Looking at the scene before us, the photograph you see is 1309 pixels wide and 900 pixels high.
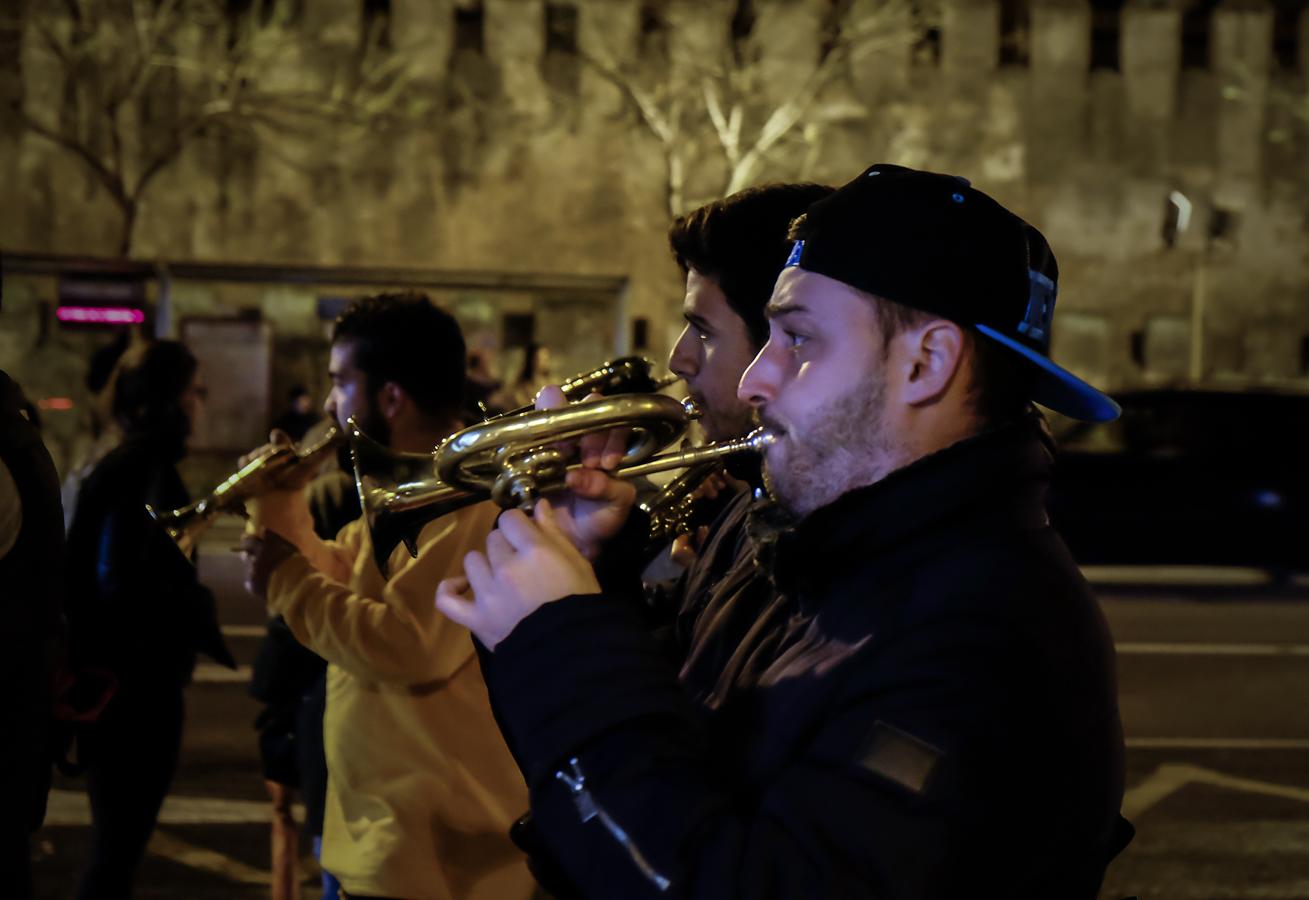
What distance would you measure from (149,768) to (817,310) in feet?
10.0

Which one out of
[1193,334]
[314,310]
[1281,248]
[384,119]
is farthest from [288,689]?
[1281,248]

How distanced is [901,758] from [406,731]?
177cm

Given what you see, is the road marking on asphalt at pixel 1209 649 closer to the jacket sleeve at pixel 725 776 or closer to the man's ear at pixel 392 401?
the man's ear at pixel 392 401

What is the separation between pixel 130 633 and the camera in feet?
13.0

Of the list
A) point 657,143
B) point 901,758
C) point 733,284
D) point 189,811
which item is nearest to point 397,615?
point 733,284

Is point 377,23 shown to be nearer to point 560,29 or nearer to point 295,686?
point 560,29

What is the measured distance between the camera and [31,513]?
258 cm

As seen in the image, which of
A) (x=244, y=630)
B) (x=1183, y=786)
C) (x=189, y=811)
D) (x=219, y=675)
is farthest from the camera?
(x=244, y=630)

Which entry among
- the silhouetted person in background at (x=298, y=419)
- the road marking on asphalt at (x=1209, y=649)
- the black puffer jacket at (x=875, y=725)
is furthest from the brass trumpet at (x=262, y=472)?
the silhouetted person in background at (x=298, y=419)

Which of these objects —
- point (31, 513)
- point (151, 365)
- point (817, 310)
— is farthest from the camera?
point (151, 365)

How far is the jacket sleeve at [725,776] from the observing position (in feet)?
4.58

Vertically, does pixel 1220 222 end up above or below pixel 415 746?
above

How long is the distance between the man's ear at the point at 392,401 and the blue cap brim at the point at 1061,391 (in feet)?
6.24

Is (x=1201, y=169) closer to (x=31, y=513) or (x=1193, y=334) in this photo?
(x=1193, y=334)
